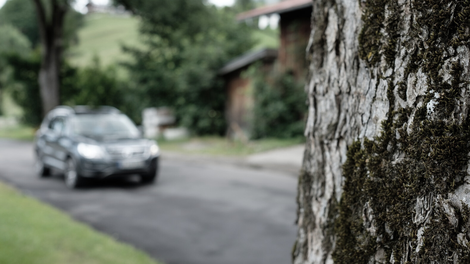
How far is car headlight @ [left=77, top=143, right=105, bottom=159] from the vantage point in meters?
8.75

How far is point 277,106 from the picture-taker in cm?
1667

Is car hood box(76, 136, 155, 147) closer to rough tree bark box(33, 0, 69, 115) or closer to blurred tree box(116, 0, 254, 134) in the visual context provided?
blurred tree box(116, 0, 254, 134)

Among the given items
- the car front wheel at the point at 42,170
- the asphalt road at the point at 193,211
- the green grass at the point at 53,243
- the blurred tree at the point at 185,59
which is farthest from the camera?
the blurred tree at the point at 185,59

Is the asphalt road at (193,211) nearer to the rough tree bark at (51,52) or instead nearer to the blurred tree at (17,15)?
the rough tree bark at (51,52)

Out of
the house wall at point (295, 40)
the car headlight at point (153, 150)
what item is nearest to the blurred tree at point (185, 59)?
the house wall at point (295, 40)

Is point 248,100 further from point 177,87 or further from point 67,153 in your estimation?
point 67,153

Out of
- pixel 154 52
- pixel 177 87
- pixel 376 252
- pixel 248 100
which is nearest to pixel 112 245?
pixel 376 252

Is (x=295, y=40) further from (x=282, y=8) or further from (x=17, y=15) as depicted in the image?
(x=17, y=15)

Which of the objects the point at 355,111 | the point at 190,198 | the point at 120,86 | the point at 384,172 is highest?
the point at 120,86

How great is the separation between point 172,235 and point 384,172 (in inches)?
174

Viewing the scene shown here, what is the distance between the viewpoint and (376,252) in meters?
1.55

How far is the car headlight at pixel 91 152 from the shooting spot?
28.7 feet

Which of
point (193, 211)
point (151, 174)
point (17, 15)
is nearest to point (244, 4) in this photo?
point (17, 15)

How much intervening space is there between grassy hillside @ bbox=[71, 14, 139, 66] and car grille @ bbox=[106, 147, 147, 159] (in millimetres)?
68418
